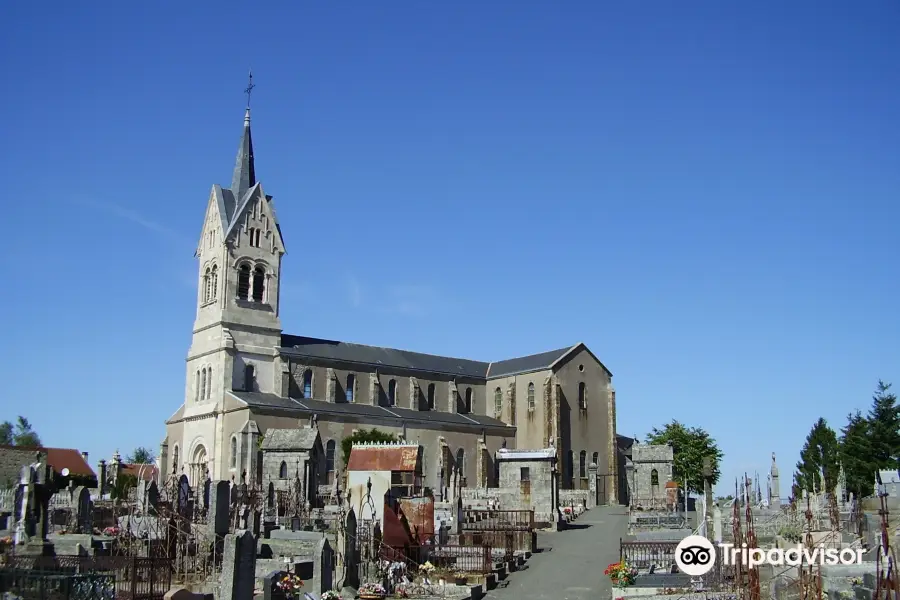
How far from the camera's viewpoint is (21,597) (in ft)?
51.0

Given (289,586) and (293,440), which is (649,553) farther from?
(293,440)

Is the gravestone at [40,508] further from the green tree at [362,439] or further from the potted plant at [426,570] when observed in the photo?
the green tree at [362,439]

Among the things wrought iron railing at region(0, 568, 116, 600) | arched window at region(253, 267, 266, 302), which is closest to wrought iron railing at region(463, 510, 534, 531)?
wrought iron railing at region(0, 568, 116, 600)

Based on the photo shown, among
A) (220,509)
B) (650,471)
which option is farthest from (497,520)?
(220,509)

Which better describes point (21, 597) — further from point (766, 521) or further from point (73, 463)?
point (73, 463)

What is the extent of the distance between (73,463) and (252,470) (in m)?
32.3

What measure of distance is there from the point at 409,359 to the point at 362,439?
1314 centimetres

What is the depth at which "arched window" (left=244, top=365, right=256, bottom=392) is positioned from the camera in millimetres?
59531

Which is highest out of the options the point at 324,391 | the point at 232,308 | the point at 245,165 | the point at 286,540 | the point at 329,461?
the point at 245,165

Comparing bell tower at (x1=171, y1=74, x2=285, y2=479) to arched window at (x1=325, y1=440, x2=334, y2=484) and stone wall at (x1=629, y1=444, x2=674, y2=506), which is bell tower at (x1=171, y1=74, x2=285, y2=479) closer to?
arched window at (x1=325, y1=440, x2=334, y2=484)

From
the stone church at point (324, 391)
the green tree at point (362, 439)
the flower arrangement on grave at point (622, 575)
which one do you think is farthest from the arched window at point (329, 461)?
the flower arrangement on grave at point (622, 575)

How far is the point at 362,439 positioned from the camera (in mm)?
59250

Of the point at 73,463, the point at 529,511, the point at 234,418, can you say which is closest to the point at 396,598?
the point at 529,511

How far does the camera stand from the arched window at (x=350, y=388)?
2559 inches
